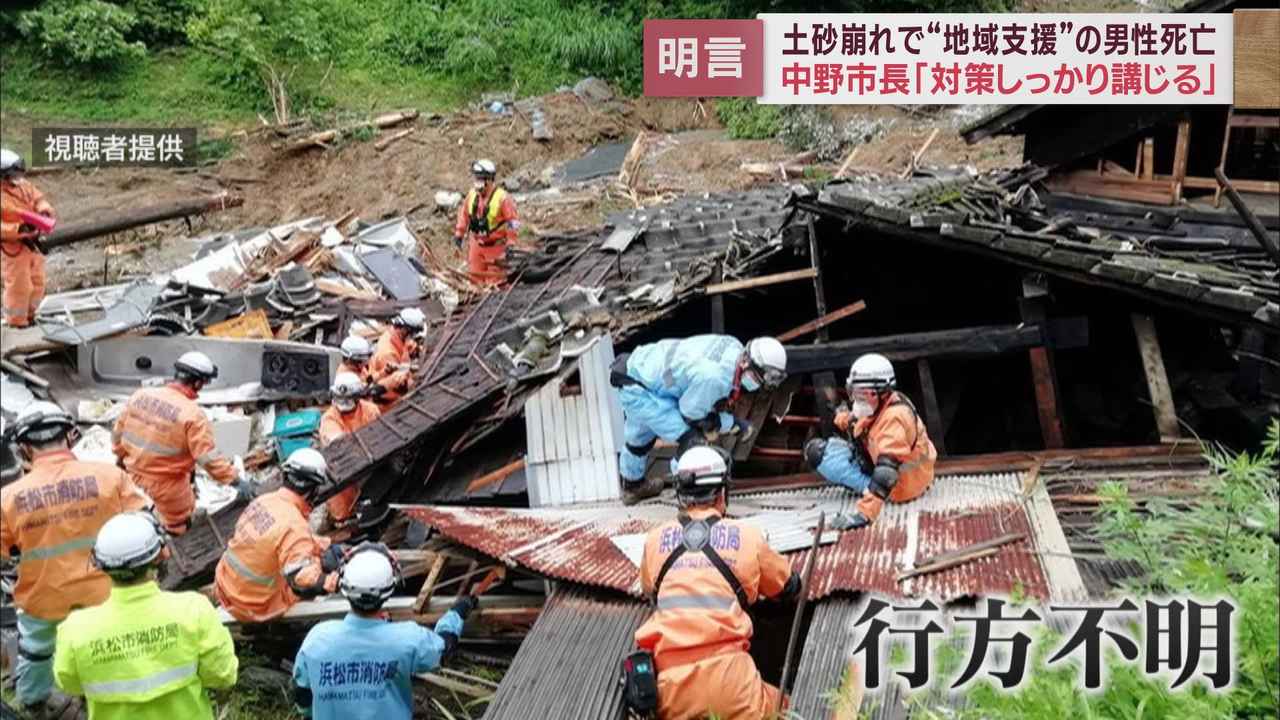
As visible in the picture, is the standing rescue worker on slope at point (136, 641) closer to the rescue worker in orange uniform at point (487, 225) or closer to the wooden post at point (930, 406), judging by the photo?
the wooden post at point (930, 406)

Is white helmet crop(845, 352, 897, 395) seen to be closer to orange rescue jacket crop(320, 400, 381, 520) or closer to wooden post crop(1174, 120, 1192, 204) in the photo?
orange rescue jacket crop(320, 400, 381, 520)

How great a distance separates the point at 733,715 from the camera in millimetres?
4918

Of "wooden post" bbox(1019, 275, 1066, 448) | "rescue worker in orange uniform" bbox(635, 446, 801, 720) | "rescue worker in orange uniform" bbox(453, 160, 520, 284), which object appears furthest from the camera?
"rescue worker in orange uniform" bbox(453, 160, 520, 284)

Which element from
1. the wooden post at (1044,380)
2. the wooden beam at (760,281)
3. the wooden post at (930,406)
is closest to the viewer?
the wooden post at (1044,380)

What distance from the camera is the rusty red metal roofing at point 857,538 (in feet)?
17.6

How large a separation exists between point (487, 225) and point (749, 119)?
12719 millimetres

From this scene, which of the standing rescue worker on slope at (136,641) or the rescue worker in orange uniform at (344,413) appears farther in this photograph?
the rescue worker in orange uniform at (344,413)

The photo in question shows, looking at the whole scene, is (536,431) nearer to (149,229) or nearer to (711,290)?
(711,290)

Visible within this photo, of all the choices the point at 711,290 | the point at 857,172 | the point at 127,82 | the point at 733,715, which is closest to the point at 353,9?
the point at 127,82

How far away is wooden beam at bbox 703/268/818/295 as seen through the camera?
27.0 feet

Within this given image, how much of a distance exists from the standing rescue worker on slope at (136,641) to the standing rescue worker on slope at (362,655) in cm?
51

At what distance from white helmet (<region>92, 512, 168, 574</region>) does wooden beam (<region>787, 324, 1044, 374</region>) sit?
4682 mm
